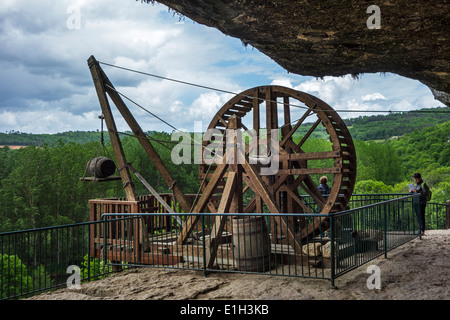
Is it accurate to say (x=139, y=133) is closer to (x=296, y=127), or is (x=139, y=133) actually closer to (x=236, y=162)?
(x=236, y=162)

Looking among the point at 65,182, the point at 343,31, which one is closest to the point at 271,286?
the point at 343,31

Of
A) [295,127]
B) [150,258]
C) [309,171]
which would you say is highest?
[295,127]

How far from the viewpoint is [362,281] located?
218 inches

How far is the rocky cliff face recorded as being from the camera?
6.09 m

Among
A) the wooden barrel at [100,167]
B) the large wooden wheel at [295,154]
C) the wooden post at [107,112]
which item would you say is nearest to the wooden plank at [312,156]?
the large wooden wheel at [295,154]

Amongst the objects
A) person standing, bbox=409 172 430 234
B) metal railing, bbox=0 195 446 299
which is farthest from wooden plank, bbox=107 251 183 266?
person standing, bbox=409 172 430 234

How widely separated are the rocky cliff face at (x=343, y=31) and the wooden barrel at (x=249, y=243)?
343 centimetres

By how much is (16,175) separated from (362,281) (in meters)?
41.8

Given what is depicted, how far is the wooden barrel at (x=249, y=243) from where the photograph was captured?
6.41m

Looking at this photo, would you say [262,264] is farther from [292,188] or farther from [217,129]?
[217,129]

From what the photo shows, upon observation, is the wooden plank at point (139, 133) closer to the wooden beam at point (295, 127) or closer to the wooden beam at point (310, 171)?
the wooden beam at point (310, 171)

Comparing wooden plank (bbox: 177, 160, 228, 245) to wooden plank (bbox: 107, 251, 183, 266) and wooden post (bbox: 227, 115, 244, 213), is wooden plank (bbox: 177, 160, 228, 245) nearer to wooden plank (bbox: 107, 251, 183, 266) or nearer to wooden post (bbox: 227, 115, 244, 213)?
wooden post (bbox: 227, 115, 244, 213)

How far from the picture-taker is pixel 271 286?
5.57m

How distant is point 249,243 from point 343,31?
4039 mm
